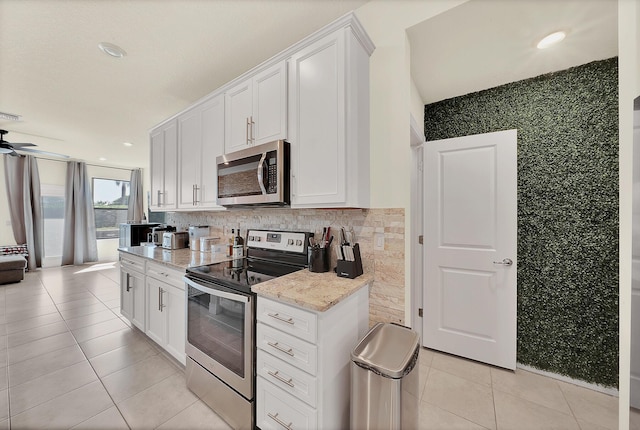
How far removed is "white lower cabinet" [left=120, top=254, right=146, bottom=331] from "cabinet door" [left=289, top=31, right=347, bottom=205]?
1976 millimetres

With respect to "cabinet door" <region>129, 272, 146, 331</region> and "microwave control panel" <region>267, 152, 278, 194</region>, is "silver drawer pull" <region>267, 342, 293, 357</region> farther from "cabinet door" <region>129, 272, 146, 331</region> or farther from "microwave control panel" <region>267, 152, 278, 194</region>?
"cabinet door" <region>129, 272, 146, 331</region>

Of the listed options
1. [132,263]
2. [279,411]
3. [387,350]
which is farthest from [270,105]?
[132,263]

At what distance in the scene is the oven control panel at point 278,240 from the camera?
1.92 m

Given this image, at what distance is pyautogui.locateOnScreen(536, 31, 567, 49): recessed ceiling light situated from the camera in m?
1.61

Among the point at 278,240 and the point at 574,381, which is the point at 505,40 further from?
the point at 574,381

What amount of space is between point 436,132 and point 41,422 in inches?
153

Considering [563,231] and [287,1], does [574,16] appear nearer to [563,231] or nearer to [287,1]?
[563,231]

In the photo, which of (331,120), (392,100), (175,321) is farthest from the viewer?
(175,321)

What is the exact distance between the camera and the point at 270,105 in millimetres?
1819

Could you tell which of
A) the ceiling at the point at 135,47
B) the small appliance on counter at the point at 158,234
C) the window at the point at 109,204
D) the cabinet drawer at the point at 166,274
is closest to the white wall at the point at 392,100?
the ceiling at the point at 135,47

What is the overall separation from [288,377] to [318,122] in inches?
59.3

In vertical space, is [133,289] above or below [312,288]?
below

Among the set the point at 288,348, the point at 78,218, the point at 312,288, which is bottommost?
the point at 288,348

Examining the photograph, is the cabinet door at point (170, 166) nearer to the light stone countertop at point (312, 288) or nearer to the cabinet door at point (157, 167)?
the cabinet door at point (157, 167)
